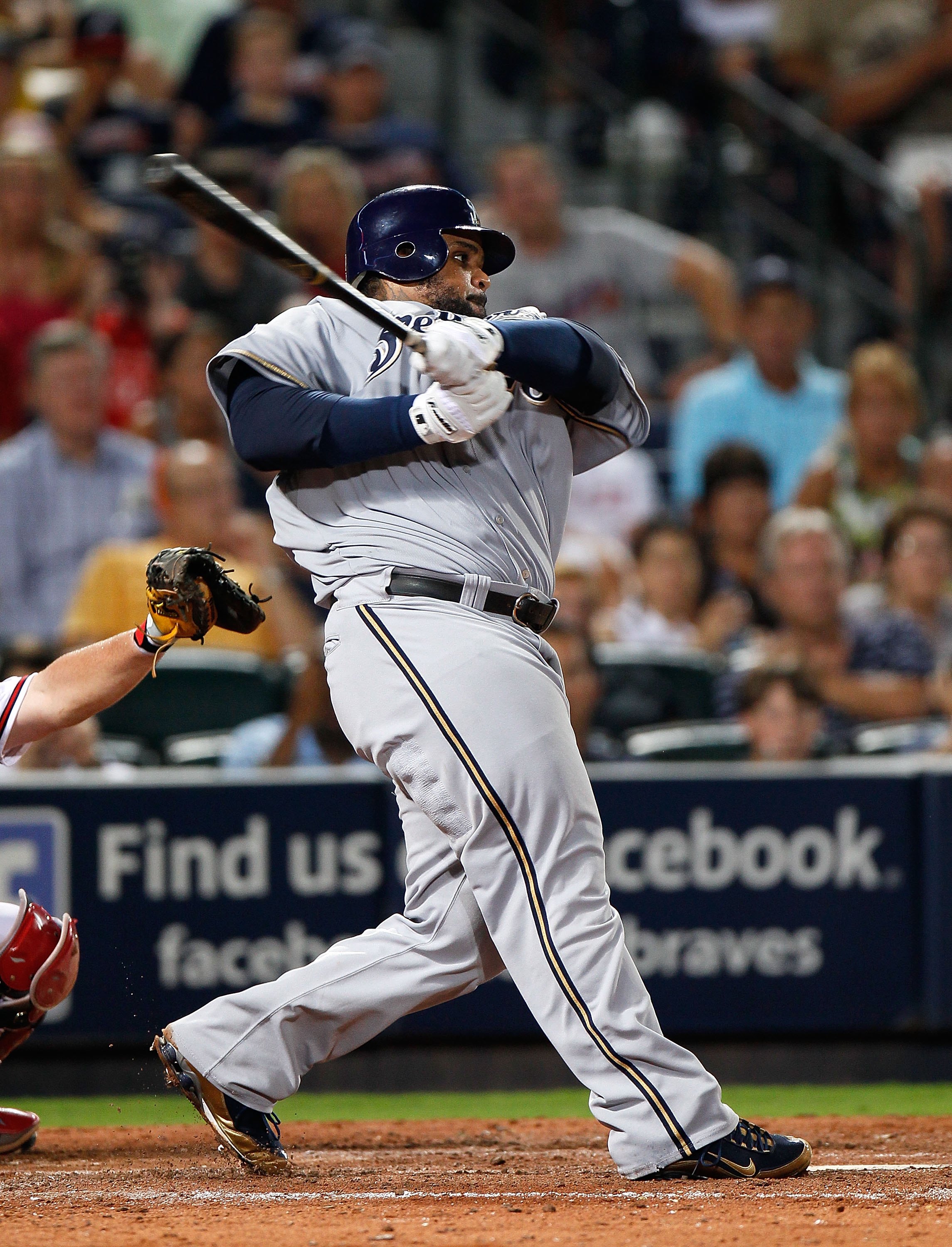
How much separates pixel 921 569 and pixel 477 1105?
283 cm

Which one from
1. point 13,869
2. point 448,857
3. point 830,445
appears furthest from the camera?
point 830,445

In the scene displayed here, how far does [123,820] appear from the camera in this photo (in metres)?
5.51

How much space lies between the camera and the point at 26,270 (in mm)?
8180

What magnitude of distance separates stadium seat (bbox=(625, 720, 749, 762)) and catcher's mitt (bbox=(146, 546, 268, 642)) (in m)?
2.76

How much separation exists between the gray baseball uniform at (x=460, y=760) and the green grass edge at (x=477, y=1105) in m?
1.30

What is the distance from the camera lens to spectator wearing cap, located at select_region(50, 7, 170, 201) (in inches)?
377

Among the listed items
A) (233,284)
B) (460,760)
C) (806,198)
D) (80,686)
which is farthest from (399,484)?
(806,198)

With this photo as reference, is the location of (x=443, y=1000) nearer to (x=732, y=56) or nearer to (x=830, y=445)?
(x=830, y=445)

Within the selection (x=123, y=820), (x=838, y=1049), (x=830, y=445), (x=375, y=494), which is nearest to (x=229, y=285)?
(x=830, y=445)

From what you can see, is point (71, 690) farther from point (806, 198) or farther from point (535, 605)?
point (806, 198)

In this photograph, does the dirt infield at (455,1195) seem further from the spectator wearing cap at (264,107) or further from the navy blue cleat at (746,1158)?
the spectator wearing cap at (264,107)

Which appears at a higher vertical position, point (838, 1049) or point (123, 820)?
point (123, 820)

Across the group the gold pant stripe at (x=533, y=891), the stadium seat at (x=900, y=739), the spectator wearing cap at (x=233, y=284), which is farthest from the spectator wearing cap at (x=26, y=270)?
the gold pant stripe at (x=533, y=891)

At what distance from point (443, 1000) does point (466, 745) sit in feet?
1.94
